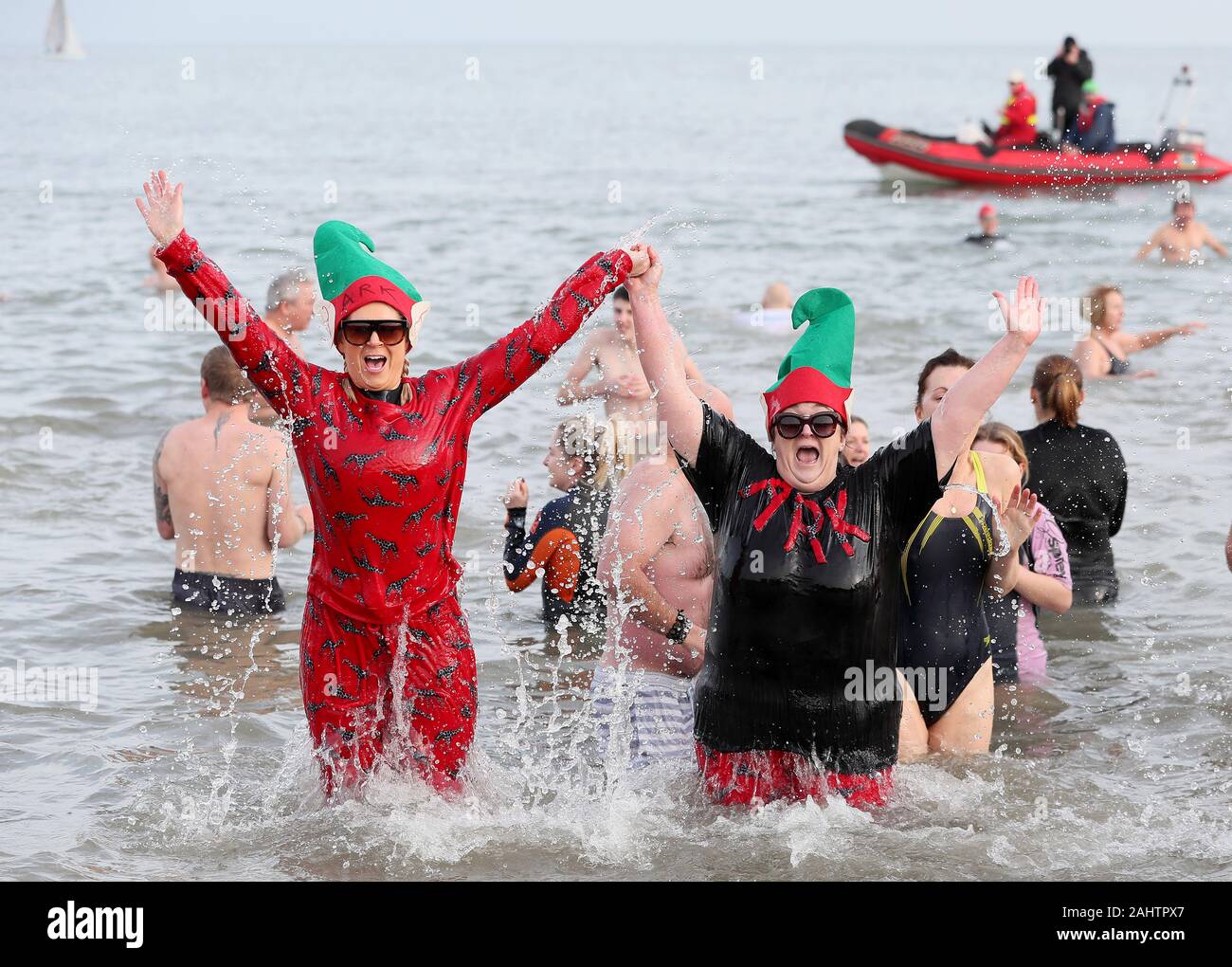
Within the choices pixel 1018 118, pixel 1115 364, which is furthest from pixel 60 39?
pixel 1115 364

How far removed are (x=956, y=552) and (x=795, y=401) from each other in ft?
4.03

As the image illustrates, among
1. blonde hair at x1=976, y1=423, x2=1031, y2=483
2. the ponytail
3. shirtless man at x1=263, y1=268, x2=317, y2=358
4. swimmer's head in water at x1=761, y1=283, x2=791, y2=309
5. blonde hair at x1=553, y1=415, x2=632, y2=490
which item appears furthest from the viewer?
swimmer's head in water at x1=761, y1=283, x2=791, y2=309

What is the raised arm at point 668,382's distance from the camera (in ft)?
14.3

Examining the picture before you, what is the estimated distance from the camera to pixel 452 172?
36156mm

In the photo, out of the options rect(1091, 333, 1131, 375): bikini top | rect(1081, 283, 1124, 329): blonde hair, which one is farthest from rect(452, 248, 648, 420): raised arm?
rect(1091, 333, 1131, 375): bikini top

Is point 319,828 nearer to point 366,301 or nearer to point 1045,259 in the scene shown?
point 366,301

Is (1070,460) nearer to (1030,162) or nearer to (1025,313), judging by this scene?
(1025,313)

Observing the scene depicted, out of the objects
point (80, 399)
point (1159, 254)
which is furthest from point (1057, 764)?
point (1159, 254)

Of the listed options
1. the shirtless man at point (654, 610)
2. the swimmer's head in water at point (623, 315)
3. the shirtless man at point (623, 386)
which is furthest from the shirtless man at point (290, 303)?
the shirtless man at point (654, 610)

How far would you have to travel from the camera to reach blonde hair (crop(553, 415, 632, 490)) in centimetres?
684

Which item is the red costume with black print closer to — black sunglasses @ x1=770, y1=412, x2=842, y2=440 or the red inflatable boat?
black sunglasses @ x1=770, y1=412, x2=842, y2=440

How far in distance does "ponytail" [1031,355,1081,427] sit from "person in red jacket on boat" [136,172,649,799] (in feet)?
10.9

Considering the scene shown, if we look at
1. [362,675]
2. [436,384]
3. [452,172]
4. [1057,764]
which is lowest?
[1057,764]

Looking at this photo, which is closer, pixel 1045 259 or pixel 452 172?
pixel 1045 259
